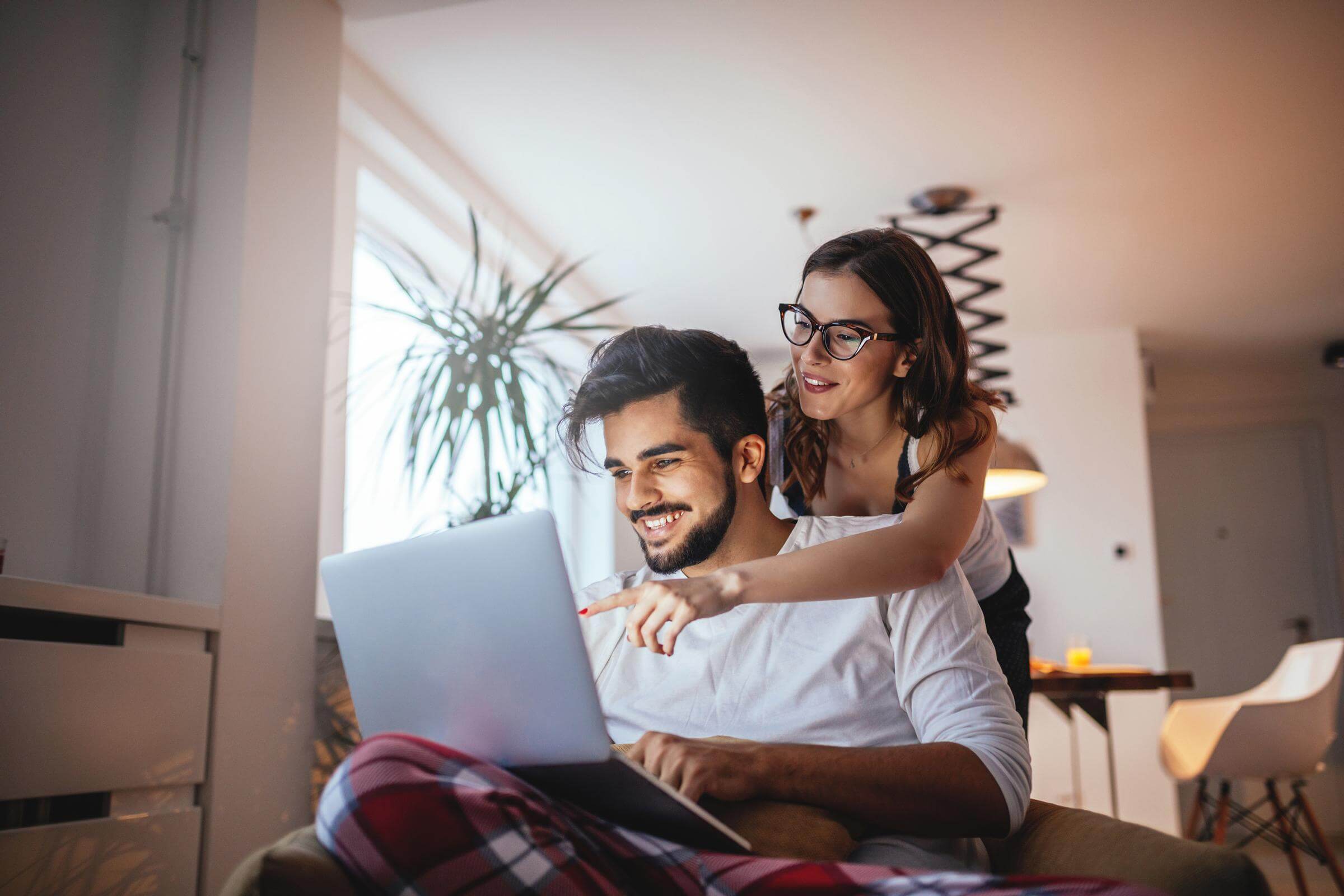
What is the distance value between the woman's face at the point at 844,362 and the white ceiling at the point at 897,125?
1827 millimetres

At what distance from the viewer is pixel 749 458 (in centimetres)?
174

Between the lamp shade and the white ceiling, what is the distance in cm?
129

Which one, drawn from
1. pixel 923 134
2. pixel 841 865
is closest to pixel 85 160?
pixel 841 865

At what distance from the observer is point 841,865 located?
0.94m

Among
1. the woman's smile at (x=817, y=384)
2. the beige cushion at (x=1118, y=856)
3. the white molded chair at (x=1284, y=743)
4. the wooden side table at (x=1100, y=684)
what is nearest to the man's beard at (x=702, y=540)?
the woman's smile at (x=817, y=384)

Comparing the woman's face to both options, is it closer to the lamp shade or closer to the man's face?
the man's face

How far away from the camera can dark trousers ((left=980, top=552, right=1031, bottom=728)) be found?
197cm

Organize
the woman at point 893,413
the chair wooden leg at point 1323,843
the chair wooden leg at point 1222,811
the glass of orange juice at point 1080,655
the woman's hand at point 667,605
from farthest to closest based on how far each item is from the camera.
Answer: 1. the chair wooden leg at point 1222,811
2. the glass of orange juice at point 1080,655
3. the chair wooden leg at point 1323,843
4. the woman at point 893,413
5. the woman's hand at point 667,605

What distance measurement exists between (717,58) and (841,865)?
3.18m

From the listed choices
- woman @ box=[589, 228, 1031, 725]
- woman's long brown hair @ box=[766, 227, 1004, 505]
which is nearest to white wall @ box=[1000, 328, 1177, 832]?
woman @ box=[589, 228, 1031, 725]

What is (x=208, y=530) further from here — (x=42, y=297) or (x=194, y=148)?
(x=194, y=148)

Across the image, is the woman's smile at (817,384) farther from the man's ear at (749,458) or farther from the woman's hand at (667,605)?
the woman's hand at (667,605)

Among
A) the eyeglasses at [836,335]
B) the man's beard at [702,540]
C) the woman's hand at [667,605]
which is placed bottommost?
the woman's hand at [667,605]

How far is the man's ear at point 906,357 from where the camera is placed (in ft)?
6.20
